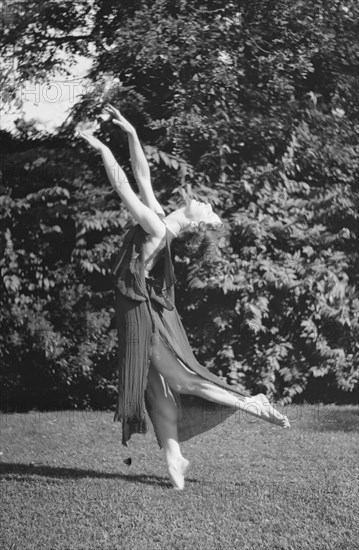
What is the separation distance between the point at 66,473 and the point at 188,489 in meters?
0.98

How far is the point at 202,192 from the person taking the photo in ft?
26.9

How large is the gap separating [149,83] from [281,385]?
3179 mm

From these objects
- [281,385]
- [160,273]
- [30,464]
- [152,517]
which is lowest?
[281,385]

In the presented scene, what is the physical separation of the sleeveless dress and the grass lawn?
430 mm

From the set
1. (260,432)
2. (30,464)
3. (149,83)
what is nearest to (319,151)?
(149,83)

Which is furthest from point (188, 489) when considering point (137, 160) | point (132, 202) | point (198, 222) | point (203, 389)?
point (137, 160)

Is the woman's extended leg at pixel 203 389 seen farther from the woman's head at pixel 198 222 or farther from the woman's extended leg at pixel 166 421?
the woman's head at pixel 198 222

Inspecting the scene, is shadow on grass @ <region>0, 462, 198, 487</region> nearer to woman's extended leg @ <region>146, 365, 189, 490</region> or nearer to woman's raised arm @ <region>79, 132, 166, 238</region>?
woman's extended leg @ <region>146, 365, 189, 490</region>

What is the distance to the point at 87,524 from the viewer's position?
4.62m

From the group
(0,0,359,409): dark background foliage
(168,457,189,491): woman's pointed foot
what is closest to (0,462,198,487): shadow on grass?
(168,457,189,491): woman's pointed foot

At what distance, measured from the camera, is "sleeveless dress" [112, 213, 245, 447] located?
17.0 ft

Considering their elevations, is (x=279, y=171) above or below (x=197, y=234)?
below

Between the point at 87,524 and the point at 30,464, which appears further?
the point at 30,464

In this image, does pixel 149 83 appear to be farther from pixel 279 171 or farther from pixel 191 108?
pixel 279 171
